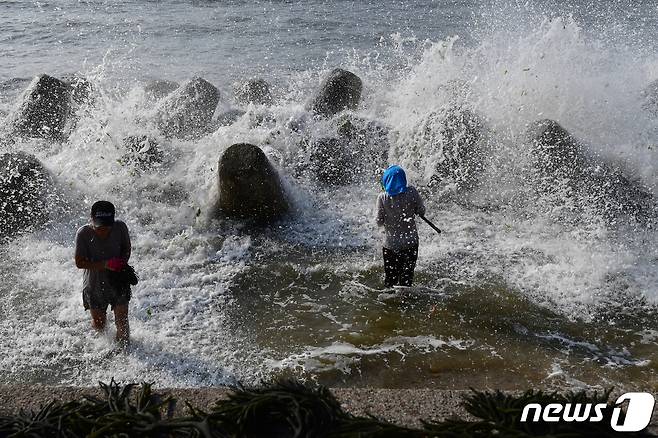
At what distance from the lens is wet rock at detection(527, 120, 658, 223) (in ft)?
26.0

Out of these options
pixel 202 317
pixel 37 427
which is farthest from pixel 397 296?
pixel 37 427

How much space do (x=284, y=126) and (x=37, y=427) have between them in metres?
7.19

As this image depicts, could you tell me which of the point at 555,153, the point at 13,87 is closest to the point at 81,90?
the point at 13,87

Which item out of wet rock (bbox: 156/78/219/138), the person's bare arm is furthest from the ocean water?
the person's bare arm

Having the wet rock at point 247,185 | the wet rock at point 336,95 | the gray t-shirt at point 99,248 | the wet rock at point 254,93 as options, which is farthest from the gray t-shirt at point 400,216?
the wet rock at point 254,93

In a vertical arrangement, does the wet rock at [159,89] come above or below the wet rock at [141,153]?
above

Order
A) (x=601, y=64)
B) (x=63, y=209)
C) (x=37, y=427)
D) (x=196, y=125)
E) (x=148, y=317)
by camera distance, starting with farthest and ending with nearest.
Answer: (x=601, y=64) → (x=196, y=125) → (x=63, y=209) → (x=148, y=317) → (x=37, y=427)

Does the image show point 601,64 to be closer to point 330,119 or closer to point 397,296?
point 330,119

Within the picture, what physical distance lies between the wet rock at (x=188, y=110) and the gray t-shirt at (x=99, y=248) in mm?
5812

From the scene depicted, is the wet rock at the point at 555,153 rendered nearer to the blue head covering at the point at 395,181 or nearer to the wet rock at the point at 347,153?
the wet rock at the point at 347,153

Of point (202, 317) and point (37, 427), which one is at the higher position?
point (37, 427)

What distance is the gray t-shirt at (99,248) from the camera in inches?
195

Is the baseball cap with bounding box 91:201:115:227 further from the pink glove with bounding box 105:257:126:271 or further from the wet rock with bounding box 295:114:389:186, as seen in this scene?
the wet rock with bounding box 295:114:389:186

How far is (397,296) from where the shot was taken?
620 cm
